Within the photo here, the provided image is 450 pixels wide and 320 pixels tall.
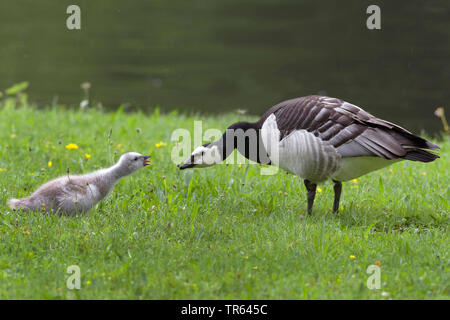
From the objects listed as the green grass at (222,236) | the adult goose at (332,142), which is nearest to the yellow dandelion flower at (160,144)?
the green grass at (222,236)

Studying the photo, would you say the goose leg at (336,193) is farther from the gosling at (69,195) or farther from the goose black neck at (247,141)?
the gosling at (69,195)

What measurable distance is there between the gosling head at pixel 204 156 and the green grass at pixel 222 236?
1.05ft

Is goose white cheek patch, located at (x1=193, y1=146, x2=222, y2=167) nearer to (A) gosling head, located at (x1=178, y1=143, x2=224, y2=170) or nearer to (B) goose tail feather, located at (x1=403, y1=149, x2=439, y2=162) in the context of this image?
(A) gosling head, located at (x1=178, y1=143, x2=224, y2=170)

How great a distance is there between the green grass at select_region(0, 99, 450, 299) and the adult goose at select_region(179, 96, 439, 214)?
20.7 inches

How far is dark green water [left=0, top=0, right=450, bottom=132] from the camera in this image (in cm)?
1744

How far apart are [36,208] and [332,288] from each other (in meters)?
3.17

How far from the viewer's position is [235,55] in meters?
21.4

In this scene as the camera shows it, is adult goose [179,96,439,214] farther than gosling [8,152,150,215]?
No

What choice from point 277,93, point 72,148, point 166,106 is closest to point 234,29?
point 277,93

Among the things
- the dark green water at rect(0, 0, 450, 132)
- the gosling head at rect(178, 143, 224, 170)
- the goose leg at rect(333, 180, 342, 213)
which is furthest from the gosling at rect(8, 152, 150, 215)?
the dark green water at rect(0, 0, 450, 132)

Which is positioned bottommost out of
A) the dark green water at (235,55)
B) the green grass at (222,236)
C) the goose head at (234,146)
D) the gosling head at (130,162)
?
the green grass at (222,236)

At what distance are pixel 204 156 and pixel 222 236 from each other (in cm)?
136

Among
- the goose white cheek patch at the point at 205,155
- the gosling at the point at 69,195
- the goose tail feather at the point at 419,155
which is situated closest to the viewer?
the goose tail feather at the point at 419,155

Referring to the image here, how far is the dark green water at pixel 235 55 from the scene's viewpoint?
1744cm
